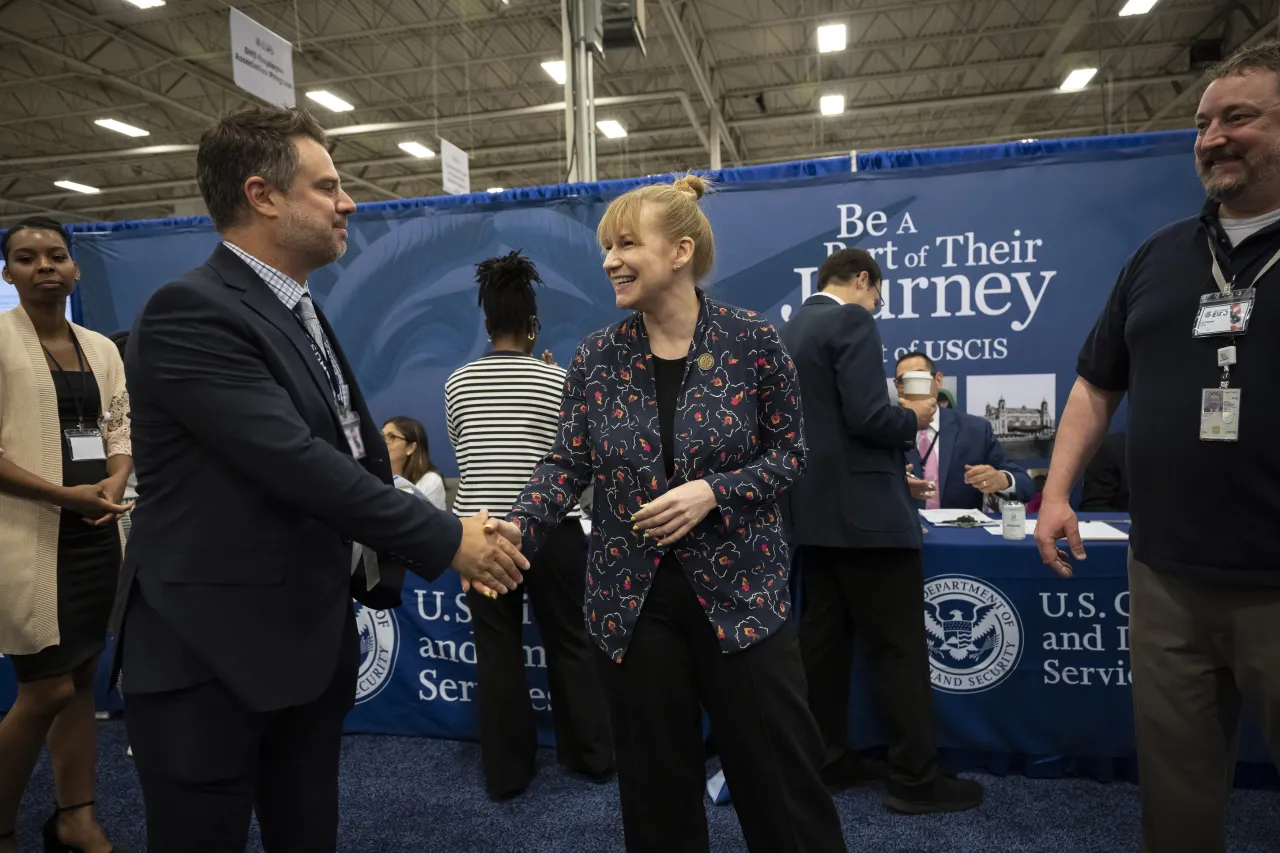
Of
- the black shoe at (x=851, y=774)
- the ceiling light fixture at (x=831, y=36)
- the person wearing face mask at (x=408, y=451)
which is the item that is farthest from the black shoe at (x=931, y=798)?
the ceiling light fixture at (x=831, y=36)

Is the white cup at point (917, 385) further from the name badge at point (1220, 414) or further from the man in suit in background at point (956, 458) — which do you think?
the name badge at point (1220, 414)

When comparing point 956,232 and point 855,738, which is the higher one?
point 956,232

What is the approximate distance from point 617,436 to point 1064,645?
1813 mm

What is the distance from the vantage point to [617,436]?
1.47 metres

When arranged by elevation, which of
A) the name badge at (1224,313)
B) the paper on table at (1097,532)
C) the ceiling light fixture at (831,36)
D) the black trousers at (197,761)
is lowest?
the black trousers at (197,761)

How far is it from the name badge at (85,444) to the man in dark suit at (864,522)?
6.37 feet

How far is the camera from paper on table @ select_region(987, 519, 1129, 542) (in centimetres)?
247

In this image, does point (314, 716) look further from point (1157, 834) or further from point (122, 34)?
point (122, 34)

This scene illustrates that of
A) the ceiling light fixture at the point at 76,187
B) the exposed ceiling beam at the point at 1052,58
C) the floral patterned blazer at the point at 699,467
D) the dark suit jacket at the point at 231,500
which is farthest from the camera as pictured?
the ceiling light fixture at the point at 76,187

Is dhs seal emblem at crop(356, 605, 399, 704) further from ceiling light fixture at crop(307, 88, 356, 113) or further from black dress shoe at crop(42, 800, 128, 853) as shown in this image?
ceiling light fixture at crop(307, 88, 356, 113)

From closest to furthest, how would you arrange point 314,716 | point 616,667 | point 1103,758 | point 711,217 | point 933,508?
point 314,716 → point 616,667 → point 1103,758 → point 933,508 → point 711,217

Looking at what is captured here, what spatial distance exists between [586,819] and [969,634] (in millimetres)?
1307

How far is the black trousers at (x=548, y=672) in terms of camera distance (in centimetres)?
256

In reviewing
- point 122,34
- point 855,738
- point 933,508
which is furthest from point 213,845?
point 122,34
